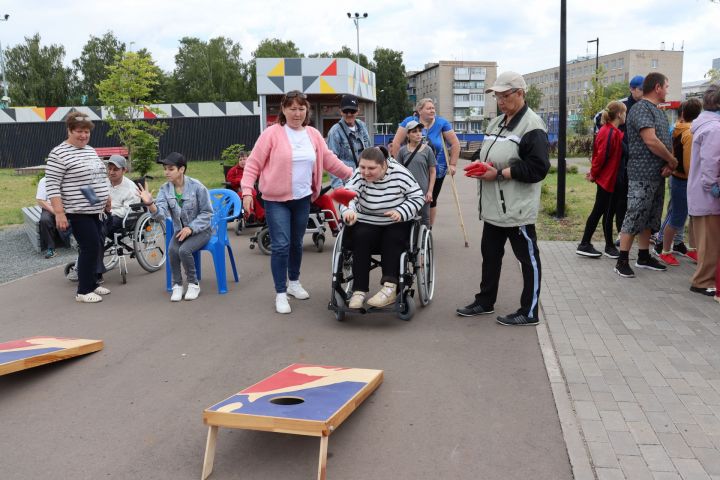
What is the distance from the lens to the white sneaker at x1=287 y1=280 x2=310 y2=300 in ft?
21.0

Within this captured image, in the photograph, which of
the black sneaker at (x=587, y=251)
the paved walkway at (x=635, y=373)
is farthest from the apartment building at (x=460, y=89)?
the paved walkway at (x=635, y=373)

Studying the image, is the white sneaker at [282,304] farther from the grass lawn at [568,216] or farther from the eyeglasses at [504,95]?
the grass lawn at [568,216]

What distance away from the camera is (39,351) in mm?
4438

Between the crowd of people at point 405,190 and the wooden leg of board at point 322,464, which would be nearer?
the wooden leg of board at point 322,464

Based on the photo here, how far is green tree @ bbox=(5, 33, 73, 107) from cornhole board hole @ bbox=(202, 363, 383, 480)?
215 ft

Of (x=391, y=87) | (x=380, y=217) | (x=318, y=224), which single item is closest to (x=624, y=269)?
(x=380, y=217)

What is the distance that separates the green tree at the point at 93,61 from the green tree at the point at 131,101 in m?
44.4

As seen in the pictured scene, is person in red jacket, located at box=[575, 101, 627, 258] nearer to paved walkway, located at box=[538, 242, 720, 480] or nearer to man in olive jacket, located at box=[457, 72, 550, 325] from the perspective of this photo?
paved walkway, located at box=[538, 242, 720, 480]

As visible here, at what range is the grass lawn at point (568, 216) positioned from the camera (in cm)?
991

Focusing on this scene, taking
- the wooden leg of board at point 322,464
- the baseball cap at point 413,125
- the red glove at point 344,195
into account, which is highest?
the baseball cap at point 413,125

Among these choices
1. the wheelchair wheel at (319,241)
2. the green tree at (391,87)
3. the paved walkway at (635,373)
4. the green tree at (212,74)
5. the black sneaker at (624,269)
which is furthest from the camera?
the green tree at (391,87)

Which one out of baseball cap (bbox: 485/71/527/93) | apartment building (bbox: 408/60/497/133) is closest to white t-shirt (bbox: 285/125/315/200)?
baseball cap (bbox: 485/71/527/93)

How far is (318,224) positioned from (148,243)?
7.44 feet

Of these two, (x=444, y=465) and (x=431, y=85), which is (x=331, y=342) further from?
(x=431, y=85)
